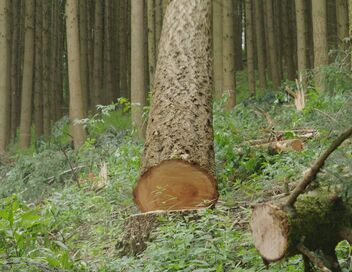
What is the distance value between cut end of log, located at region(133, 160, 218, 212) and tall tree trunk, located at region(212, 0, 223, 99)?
628 centimetres

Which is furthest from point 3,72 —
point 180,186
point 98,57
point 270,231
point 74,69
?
point 270,231

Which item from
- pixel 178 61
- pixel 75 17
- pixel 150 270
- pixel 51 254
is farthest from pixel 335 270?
pixel 75 17

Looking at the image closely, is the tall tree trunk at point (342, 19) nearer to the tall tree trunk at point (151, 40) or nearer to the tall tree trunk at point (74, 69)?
the tall tree trunk at point (151, 40)

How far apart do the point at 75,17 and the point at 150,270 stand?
762 centimetres

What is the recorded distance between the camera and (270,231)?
2713 mm

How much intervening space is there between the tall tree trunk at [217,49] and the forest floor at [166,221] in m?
1.80

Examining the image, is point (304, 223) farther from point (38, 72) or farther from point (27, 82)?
point (38, 72)

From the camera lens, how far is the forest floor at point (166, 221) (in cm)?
368

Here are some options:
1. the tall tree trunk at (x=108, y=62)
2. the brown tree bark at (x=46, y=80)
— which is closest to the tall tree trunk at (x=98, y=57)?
the tall tree trunk at (x=108, y=62)

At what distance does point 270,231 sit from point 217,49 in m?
9.17

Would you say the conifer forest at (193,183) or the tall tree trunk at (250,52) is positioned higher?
the tall tree trunk at (250,52)

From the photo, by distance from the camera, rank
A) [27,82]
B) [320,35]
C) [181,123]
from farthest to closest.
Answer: [27,82] < [320,35] < [181,123]

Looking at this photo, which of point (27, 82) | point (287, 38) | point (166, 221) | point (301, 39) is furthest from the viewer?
point (287, 38)

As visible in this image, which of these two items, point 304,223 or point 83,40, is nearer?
point 304,223
